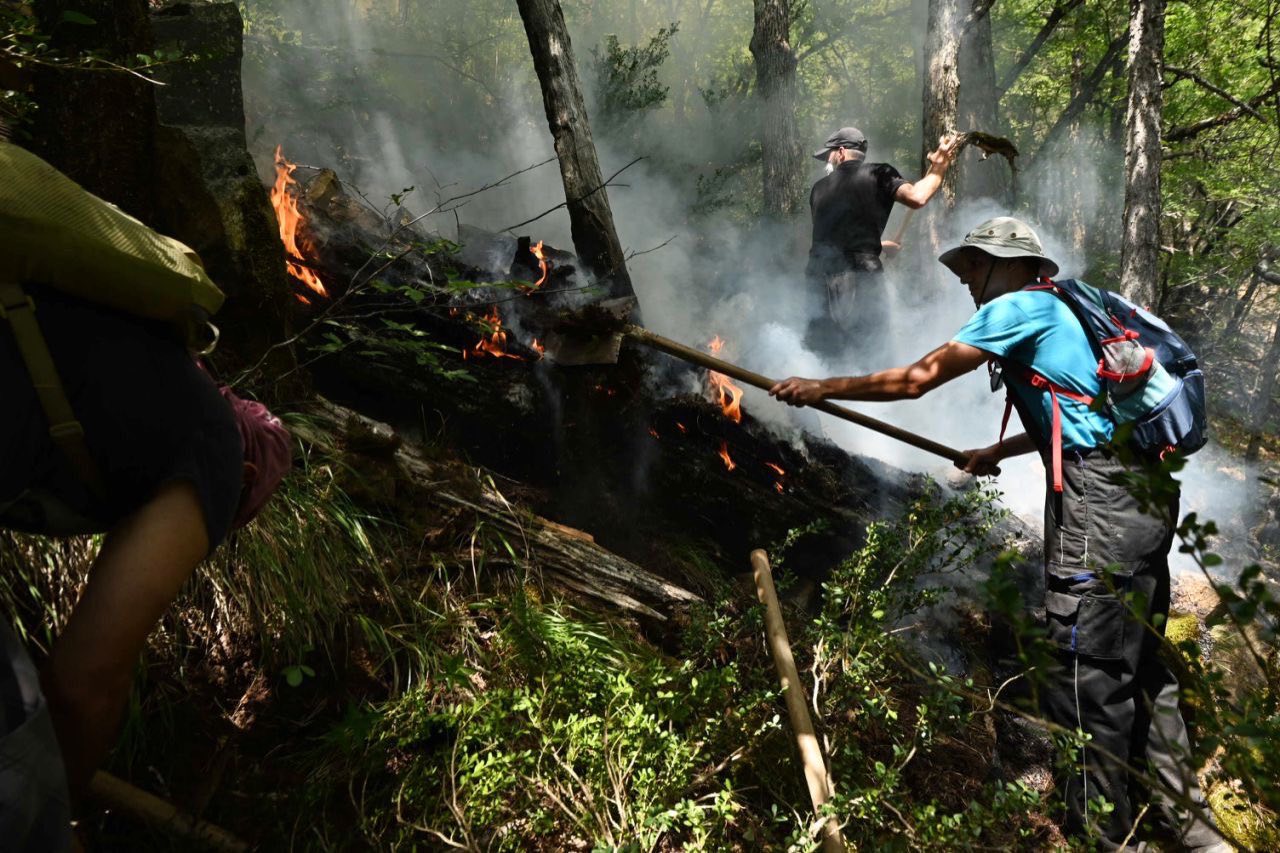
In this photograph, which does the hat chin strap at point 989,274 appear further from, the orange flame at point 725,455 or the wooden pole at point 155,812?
the wooden pole at point 155,812

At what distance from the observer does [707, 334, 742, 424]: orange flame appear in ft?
17.7

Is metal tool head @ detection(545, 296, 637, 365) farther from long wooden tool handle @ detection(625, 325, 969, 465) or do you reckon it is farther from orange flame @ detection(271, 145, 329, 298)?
orange flame @ detection(271, 145, 329, 298)

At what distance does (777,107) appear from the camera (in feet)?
33.5

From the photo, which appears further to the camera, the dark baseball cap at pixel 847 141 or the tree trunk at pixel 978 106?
the tree trunk at pixel 978 106

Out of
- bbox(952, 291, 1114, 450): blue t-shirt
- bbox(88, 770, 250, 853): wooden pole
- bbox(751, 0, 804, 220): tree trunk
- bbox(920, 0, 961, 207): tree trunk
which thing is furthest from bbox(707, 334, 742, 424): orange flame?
bbox(751, 0, 804, 220): tree trunk

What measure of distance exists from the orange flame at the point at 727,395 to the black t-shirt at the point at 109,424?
416 centimetres

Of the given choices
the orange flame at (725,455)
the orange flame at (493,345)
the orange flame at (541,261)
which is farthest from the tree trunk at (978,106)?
the orange flame at (493,345)

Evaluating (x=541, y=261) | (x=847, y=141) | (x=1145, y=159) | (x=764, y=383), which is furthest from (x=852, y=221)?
(x=764, y=383)

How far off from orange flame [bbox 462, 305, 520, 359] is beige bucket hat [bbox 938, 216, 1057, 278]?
9.03 ft

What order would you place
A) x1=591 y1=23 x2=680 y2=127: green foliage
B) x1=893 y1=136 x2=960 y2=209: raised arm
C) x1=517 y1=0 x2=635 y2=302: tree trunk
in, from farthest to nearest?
x1=591 y1=23 x2=680 y2=127: green foliage
x1=893 y1=136 x2=960 y2=209: raised arm
x1=517 y1=0 x2=635 y2=302: tree trunk

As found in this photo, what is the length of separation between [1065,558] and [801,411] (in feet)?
10.1

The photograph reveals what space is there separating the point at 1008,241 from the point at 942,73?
670 cm

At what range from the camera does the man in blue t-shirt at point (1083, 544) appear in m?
3.15

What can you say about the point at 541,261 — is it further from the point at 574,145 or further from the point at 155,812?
the point at 155,812
